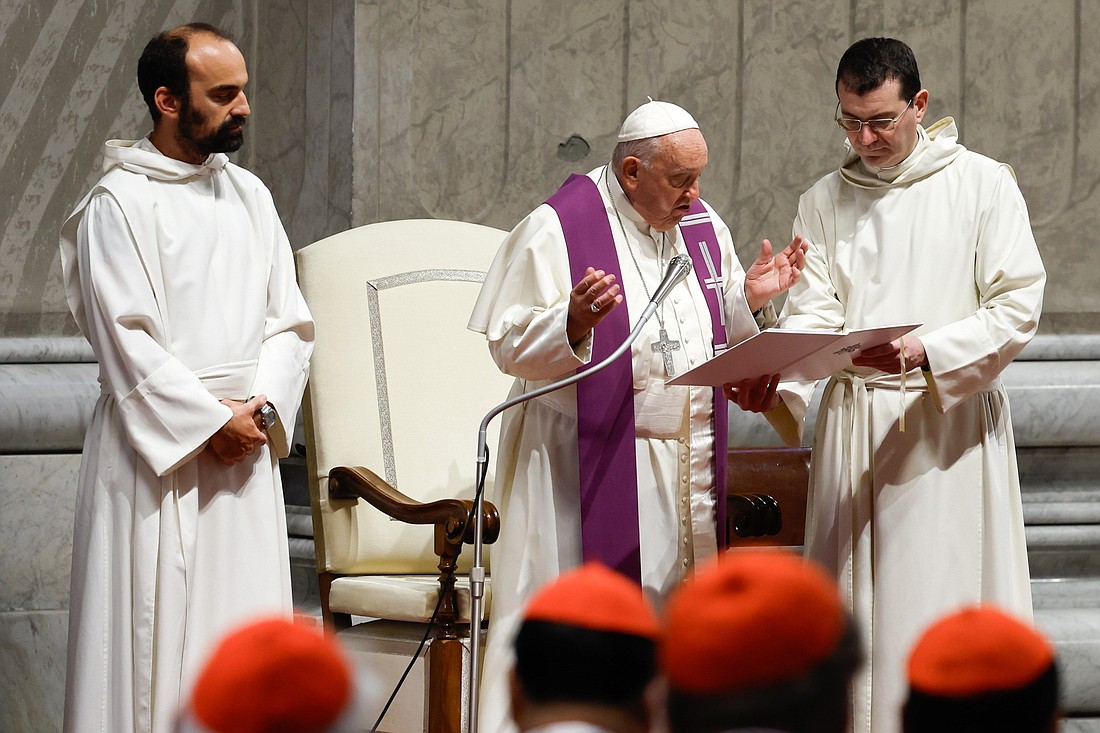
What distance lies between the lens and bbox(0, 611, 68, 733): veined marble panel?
485 cm

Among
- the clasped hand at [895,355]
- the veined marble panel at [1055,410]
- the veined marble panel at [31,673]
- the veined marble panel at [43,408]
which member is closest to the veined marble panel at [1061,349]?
the veined marble panel at [1055,410]

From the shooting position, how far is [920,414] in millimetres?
4125

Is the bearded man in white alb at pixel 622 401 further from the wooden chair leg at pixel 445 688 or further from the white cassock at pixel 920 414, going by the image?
the white cassock at pixel 920 414

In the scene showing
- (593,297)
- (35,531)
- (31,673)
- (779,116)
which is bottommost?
(31,673)

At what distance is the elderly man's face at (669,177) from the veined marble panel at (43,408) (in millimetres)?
2065

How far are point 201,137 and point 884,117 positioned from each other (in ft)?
6.01

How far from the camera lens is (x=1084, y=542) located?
5.33 meters

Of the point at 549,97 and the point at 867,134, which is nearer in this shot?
the point at 867,134

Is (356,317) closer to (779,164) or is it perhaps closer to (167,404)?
(167,404)

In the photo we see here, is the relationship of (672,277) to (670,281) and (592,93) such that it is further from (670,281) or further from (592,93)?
(592,93)

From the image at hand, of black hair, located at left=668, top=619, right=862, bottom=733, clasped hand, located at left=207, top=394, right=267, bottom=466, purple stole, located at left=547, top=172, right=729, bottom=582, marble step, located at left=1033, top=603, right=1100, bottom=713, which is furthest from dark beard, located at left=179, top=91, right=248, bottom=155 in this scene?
marble step, located at left=1033, top=603, right=1100, bottom=713

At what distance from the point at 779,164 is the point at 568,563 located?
2.39m

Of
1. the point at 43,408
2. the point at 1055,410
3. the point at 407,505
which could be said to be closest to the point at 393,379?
the point at 407,505

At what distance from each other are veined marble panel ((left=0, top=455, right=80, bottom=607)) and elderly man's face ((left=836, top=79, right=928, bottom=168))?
9.09 feet
